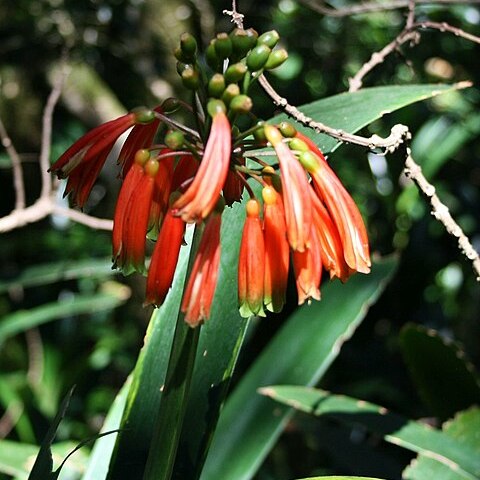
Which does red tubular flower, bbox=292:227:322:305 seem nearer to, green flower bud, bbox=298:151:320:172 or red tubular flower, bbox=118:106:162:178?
→ green flower bud, bbox=298:151:320:172

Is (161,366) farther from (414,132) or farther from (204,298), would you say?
(414,132)

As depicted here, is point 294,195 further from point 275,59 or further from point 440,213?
point 440,213

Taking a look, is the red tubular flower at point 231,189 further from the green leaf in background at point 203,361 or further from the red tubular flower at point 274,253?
the green leaf in background at point 203,361

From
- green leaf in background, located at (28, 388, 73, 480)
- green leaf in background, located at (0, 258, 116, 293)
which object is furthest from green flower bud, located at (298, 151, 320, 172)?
green leaf in background, located at (0, 258, 116, 293)

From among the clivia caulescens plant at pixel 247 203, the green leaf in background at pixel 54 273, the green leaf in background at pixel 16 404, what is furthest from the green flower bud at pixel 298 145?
the green leaf in background at pixel 16 404

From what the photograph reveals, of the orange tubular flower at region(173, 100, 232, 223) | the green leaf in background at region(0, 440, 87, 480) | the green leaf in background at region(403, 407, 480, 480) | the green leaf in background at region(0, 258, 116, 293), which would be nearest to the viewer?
the orange tubular flower at region(173, 100, 232, 223)

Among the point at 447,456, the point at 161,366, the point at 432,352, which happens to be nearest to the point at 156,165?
the point at 161,366

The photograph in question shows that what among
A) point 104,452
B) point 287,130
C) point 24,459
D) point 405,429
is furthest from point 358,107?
point 24,459
